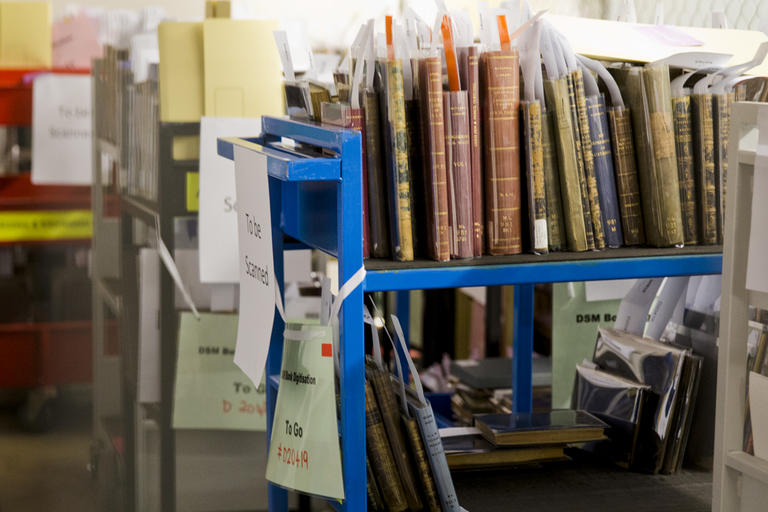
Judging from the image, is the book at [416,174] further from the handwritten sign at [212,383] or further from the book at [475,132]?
the handwritten sign at [212,383]

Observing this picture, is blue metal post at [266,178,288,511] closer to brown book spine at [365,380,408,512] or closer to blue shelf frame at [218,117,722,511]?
blue shelf frame at [218,117,722,511]

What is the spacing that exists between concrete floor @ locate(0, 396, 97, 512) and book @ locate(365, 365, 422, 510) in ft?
6.26

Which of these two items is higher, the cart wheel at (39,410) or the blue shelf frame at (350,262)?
the blue shelf frame at (350,262)

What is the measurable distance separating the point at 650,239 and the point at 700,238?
0.09 meters

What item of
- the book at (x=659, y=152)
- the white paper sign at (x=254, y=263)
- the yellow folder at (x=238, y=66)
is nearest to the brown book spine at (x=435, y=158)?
the white paper sign at (x=254, y=263)

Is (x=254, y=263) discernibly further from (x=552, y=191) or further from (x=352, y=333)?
(x=552, y=191)

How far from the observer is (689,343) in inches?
66.8

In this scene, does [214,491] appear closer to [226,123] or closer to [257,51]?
[226,123]

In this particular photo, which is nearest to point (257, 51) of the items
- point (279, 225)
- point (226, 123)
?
point (226, 123)

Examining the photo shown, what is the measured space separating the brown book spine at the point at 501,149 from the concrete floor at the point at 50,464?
216cm

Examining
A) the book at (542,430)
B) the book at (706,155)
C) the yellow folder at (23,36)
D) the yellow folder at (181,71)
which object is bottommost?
the book at (542,430)

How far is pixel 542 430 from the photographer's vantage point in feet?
5.50

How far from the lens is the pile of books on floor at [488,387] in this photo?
7.82 ft

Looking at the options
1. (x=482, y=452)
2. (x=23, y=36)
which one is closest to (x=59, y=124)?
(x=23, y=36)
